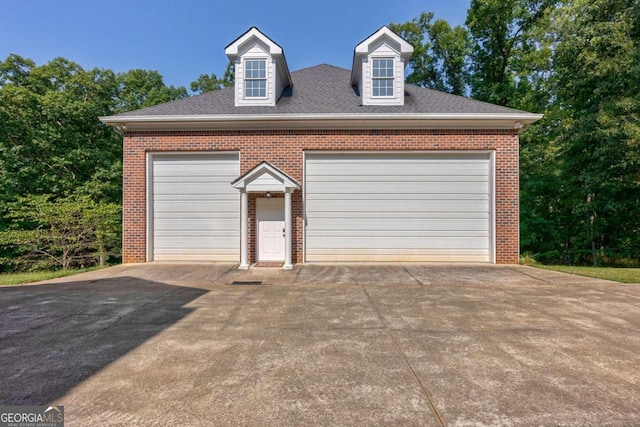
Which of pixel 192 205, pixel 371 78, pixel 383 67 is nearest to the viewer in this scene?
pixel 192 205

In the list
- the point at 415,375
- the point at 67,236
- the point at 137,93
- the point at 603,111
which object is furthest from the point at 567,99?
the point at 137,93

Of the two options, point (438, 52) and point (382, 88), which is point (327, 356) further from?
point (438, 52)

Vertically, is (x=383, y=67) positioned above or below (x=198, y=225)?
above

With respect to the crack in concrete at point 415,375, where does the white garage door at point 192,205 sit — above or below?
above

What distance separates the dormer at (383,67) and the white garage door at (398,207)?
212cm

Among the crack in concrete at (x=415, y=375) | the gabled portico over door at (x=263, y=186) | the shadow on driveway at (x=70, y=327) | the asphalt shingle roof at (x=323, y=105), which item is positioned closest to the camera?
the crack in concrete at (x=415, y=375)

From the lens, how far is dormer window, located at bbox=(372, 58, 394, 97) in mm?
9461

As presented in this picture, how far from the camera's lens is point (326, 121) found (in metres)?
8.66

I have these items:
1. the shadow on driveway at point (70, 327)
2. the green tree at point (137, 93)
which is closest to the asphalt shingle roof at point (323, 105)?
the shadow on driveway at point (70, 327)

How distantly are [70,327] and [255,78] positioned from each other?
8522mm

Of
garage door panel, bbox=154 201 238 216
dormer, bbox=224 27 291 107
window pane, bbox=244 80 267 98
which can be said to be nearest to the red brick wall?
garage door panel, bbox=154 201 238 216

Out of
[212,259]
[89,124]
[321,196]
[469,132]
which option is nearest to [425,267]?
[321,196]

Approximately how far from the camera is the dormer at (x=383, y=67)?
9381mm

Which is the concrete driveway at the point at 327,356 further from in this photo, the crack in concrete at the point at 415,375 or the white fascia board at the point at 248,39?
the white fascia board at the point at 248,39
